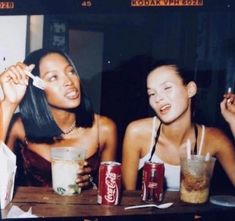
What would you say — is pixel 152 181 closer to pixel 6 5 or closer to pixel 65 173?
pixel 65 173

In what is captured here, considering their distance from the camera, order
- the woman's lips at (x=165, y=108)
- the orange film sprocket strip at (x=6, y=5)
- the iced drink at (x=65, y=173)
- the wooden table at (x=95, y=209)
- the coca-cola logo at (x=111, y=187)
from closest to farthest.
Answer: the wooden table at (x=95, y=209) < the coca-cola logo at (x=111, y=187) < the iced drink at (x=65, y=173) < the orange film sprocket strip at (x=6, y=5) < the woman's lips at (x=165, y=108)

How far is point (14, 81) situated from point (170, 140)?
0.98m

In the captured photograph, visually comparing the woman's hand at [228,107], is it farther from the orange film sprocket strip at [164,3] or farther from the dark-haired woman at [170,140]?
the orange film sprocket strip at [164,3]

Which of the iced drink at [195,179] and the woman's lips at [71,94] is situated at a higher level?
the woman's lips at [71,94]

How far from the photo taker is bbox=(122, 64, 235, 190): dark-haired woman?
2211 mm

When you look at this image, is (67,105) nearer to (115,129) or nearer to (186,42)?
(115,129)

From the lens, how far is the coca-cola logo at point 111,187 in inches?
73.3

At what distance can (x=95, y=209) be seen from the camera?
5.96 ft

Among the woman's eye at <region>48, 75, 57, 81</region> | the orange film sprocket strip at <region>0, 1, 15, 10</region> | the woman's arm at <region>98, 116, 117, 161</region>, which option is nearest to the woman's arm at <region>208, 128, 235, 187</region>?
the woman's arm at <region>98, 116, 117, 161</region>

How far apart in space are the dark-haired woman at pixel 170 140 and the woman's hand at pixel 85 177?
0.21m

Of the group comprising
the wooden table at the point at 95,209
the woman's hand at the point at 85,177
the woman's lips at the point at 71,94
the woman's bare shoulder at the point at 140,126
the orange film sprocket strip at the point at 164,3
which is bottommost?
the wooden table at the point at 95,209

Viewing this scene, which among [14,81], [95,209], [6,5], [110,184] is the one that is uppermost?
[6,5]

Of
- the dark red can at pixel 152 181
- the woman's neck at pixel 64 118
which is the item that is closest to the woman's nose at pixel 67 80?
the woman's neck at pixel 64 118

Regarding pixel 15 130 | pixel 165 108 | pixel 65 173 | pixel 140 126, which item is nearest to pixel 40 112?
pixel 15 130
